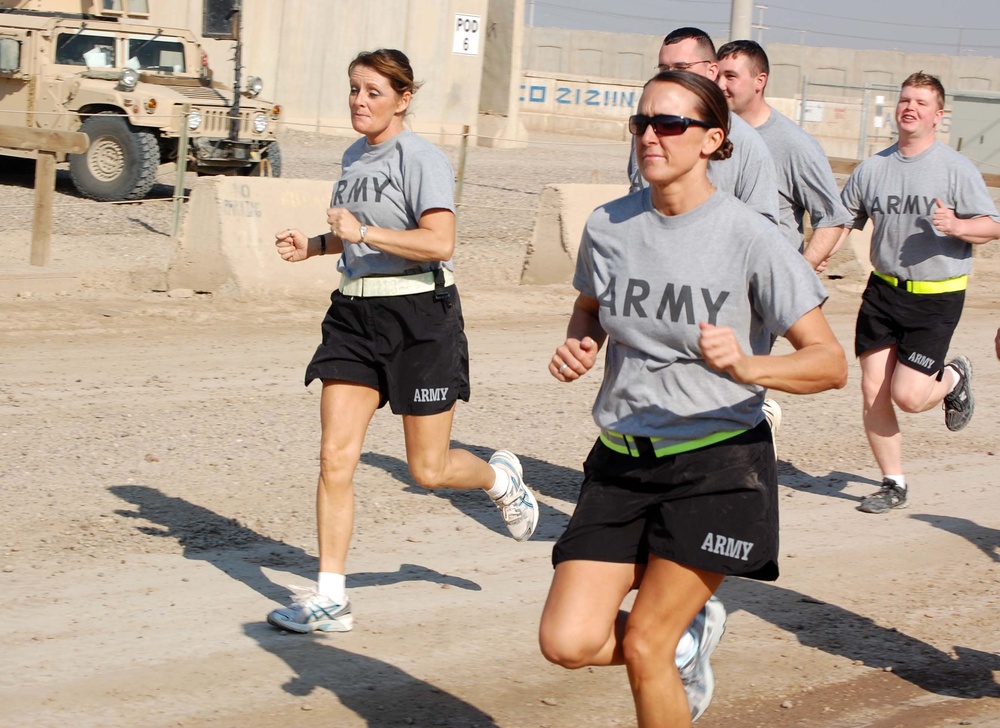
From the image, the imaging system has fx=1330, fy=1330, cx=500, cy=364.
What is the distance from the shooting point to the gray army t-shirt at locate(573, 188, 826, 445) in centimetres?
338

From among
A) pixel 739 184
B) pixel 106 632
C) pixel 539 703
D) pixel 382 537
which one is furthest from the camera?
pixel 382 537

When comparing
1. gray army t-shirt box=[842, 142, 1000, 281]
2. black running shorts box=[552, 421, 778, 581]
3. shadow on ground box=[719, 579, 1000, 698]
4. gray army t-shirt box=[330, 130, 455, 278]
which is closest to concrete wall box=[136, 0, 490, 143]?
gray army t-shirt box=[842, 142, 1000, 281]

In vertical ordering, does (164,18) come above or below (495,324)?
above

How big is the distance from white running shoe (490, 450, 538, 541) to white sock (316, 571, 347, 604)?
93 centimetres

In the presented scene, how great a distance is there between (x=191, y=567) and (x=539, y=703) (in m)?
1.85

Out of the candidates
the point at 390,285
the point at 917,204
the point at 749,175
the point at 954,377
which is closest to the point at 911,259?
the point at 917,204

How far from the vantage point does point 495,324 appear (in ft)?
37.4

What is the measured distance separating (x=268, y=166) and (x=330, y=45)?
1298 cm

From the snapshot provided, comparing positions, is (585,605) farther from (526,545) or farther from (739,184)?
(526,545)

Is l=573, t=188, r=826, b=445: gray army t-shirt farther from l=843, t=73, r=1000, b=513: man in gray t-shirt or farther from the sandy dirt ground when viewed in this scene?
l=843, t=73, r=1000, b=513: man in gray t-shirt

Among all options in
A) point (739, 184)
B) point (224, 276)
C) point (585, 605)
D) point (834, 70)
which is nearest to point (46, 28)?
point (224, 276)

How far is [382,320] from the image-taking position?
16.3ft

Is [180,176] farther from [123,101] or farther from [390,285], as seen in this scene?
[390,285]

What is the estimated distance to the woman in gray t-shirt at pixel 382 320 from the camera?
16.0 ft
